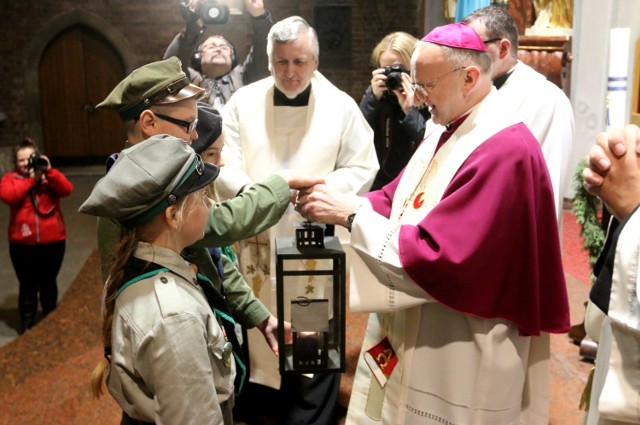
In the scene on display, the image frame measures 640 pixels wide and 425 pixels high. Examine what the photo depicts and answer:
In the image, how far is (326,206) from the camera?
2076mm

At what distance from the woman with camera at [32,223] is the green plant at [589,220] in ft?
10.5

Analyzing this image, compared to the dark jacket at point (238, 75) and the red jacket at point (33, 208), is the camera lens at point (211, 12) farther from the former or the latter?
the red jacket at point (33, 208)

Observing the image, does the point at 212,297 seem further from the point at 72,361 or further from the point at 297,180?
the point at 72,361

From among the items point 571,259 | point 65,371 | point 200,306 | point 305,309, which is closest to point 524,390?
point 305,309

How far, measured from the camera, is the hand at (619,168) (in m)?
1.36

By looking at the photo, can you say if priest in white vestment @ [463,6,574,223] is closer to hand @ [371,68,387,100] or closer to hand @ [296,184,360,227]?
hand @ [371,68,387,100]

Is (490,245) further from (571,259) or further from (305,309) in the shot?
(571,259)

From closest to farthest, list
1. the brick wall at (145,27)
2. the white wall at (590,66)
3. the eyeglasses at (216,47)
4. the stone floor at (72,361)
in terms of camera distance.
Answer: the stone floor at (72,361), the eyeglasses at (216,47), the white wall at (590,66), the brick wall at (145,27)

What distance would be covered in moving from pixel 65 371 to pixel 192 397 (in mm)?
2800

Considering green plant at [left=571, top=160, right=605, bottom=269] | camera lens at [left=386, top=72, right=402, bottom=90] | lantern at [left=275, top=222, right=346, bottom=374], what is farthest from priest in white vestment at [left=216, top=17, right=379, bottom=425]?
green plant at [left=571, top=160, right=605, bottom=269]

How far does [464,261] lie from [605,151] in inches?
21.8

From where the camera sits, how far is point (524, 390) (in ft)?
6.92

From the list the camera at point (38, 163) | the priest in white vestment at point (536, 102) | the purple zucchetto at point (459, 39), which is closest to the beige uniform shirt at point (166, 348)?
the purple zucchetto at point (459, 39)

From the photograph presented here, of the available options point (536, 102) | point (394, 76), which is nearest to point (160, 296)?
point (536, 102)
